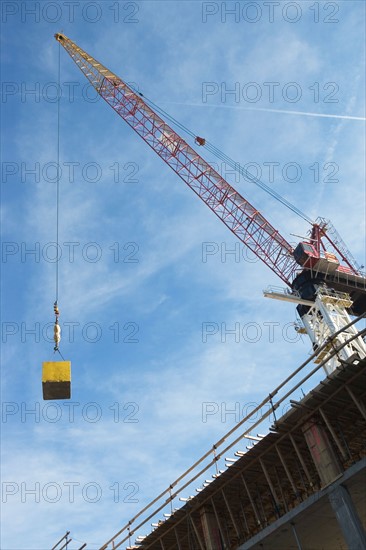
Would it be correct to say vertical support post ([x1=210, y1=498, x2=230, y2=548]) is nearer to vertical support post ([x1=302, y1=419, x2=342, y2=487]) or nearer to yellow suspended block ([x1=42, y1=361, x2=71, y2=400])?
vertical support post ([x1=302, y1=419, x2=342, y2=487])

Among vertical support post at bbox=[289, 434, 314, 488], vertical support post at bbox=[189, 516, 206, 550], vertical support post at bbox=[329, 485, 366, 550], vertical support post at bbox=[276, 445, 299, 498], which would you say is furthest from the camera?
vertical support post at bbox=[189, 516, 206, 550]

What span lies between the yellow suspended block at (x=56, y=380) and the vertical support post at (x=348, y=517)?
785 cm

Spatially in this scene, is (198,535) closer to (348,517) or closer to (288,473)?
(288,473)

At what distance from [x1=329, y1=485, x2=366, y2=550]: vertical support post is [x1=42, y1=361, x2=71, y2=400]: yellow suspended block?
785cm

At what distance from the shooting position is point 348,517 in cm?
1469

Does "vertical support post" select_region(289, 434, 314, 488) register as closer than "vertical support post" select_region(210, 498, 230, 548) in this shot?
Yes

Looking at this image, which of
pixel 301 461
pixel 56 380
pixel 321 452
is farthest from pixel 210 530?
pixel 56 380

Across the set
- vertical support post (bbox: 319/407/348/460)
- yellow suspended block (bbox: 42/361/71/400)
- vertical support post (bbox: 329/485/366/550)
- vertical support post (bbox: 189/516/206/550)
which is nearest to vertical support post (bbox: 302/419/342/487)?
vertical support post (bbox: 319/407/348/460)

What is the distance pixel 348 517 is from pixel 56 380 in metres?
8.61

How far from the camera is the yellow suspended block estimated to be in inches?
586

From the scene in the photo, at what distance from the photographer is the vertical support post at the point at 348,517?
14.3 m

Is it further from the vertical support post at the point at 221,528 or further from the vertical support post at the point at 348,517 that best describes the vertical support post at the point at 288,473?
the vertical support post at the point at 221,528

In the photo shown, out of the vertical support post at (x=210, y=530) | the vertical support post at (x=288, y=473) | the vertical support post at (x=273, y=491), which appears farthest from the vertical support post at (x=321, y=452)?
the vertical support post at (x=210, y=530)

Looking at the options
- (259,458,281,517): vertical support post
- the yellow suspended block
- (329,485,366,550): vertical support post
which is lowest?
(329,485,366,550): vertical support post
